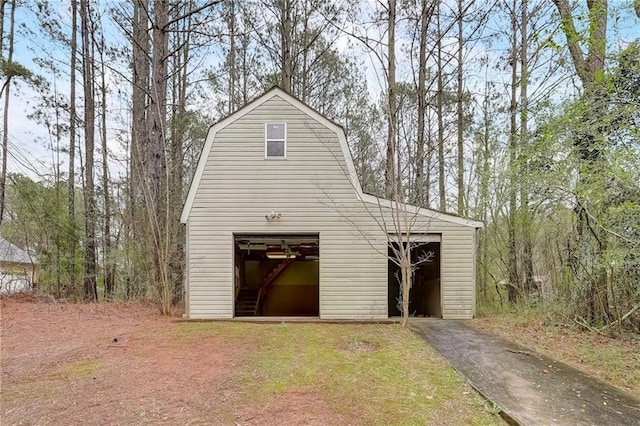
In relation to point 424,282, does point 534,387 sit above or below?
below

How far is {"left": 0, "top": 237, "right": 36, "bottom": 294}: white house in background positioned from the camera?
1159 cm

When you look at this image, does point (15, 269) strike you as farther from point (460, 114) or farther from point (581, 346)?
point (460, 114)

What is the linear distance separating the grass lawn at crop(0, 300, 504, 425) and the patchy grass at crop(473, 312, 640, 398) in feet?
6.54

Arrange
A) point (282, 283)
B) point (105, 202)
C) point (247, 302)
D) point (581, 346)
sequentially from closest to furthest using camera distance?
point (581, 346)
point (105, 202)
point (247, 302)
point (282, 283)

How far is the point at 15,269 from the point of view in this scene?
38.9ft

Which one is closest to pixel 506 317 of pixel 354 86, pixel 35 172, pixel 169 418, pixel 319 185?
pixel 319 185

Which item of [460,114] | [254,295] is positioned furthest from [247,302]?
[460,114]

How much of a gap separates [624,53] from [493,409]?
6.06 meters

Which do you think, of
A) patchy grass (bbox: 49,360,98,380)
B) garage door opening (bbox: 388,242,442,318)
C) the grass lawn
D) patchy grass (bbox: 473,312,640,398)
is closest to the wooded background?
patchy grass (bbox: 473,312,640,398)

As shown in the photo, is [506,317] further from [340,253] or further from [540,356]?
[340,253]

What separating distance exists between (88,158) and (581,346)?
15637mm

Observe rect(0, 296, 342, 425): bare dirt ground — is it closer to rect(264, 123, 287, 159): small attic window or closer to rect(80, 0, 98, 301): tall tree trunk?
rect(80, 0, 98, 301): tall tree trunk

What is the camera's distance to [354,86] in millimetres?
16562

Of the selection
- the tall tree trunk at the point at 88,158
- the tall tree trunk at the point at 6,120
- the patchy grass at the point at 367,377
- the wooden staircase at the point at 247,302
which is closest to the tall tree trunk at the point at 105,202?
the tall tree trunk at the point at 88,158
